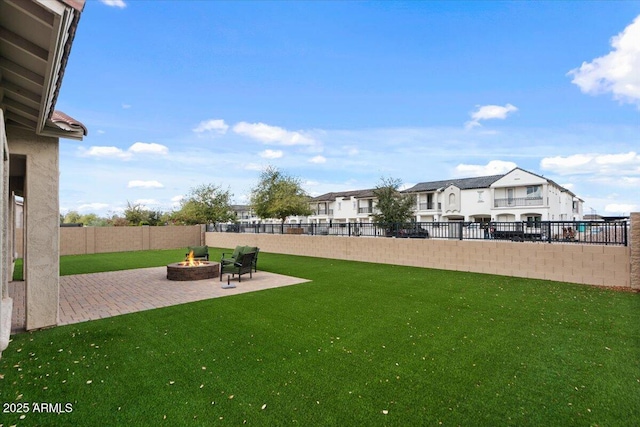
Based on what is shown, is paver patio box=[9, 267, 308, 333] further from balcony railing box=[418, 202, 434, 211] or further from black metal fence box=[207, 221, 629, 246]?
balcony railing box=[418, 202, 434, 211]

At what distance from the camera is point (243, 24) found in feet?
52.6

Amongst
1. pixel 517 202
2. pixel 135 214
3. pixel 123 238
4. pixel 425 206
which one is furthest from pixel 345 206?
pixel 123 238

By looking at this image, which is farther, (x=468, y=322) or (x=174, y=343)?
(x=468, y=322)

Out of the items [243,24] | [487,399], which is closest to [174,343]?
[487,399]

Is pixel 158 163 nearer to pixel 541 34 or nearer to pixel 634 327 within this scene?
pixel 541 34

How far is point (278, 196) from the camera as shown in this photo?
30203 millimetres

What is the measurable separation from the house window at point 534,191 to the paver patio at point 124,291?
3373 centimetres

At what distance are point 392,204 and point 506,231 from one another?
15.1 metres

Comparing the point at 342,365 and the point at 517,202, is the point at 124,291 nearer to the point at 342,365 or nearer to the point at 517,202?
the point at 342,365

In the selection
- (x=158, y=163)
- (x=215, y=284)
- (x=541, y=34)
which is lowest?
(x=215, y=284)

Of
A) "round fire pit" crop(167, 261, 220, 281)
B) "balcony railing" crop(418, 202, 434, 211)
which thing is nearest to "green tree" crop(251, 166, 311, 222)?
"balcony railing" crop(418, 202, 434, 211)

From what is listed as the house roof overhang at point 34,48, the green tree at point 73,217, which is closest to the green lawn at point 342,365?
the house roof overhang at point 34,48

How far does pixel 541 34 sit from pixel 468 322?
13.6m

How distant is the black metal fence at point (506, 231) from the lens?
918 centimetres
